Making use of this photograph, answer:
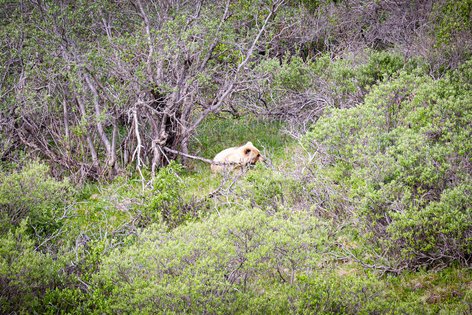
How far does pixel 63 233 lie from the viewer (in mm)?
7609

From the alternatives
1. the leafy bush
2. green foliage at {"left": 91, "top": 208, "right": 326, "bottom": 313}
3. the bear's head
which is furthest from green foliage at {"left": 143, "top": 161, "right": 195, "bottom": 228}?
the bear's head

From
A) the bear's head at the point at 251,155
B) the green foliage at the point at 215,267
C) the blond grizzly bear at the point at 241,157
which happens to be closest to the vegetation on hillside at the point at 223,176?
the green foliage at the point at 215,267

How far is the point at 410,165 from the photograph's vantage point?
6770 mm

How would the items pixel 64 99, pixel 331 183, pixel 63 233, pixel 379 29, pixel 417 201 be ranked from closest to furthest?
pixel 417 201, pixel 63 233, pixel 331 183, pixel 64 99, pixel 379 29

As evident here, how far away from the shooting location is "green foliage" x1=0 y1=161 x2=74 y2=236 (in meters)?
7.25

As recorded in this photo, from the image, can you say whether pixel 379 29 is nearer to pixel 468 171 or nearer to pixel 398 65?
pixel 398 65

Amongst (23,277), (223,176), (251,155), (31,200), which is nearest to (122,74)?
(251,155)

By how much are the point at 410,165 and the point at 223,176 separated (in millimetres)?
3488

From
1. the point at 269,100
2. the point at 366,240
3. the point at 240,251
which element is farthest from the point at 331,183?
the point at 269,100

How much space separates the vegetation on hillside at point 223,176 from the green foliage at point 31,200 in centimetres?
2

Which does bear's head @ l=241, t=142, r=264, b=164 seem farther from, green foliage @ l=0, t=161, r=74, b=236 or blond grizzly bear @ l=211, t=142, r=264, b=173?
green foliage @ l=0, t=161, r=74, b=236

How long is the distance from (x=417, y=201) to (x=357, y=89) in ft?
19.2

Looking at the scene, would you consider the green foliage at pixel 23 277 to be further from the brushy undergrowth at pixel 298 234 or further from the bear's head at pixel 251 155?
the bear's head at pixel 251 155

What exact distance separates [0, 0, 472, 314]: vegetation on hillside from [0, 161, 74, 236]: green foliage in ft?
0.08
